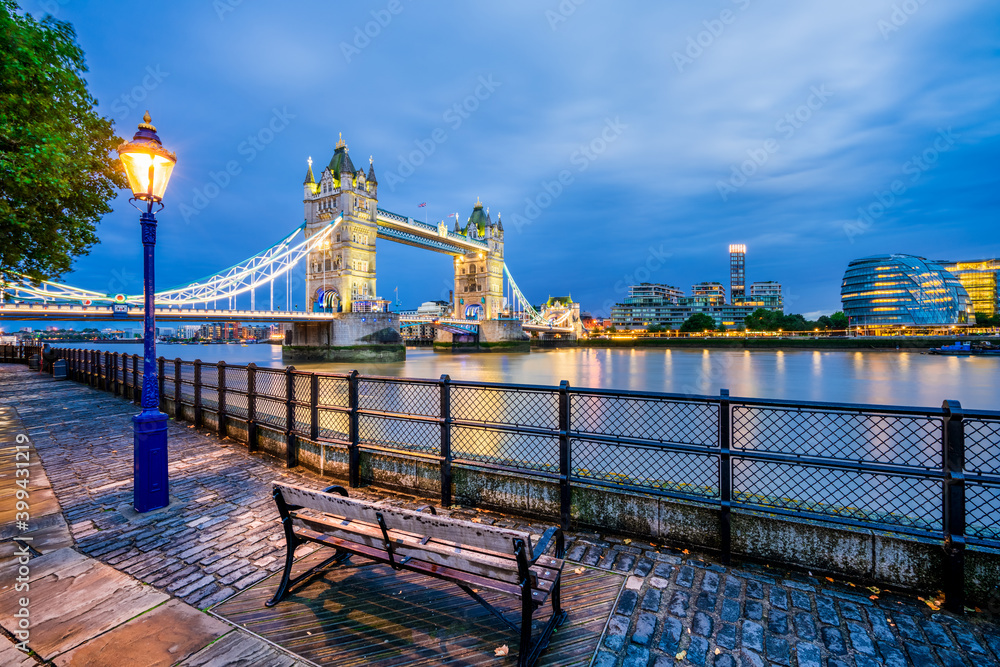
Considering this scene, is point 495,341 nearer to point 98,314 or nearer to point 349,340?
point 349,340

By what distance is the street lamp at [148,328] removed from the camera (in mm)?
4438

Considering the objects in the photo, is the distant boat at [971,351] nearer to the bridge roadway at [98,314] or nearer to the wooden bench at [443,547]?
the wooden bench at [443,547]

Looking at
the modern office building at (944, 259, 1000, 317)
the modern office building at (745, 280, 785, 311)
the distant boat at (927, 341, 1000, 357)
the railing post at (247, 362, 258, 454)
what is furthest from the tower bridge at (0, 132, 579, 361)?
the modern office building at (944, 259, 1000, 317)

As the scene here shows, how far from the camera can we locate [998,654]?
8.42ft

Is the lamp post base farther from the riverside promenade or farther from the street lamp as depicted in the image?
the riverside promenade

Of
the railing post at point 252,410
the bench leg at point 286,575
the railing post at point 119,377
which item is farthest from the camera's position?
the railing post at point 119,377

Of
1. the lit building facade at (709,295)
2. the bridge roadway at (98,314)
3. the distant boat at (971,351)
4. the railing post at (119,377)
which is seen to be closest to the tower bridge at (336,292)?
the bridge roadway at (98,314)

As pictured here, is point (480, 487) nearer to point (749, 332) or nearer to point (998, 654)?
point (998, 654)

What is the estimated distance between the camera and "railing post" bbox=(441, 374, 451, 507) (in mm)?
4648

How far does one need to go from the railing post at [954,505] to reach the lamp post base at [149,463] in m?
6.43

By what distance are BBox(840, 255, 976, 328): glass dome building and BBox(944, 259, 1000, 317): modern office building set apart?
495 centimetres

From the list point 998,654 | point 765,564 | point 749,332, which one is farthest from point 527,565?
point 749,332

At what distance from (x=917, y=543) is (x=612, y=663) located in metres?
2.41

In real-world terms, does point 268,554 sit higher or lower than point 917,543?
lower
